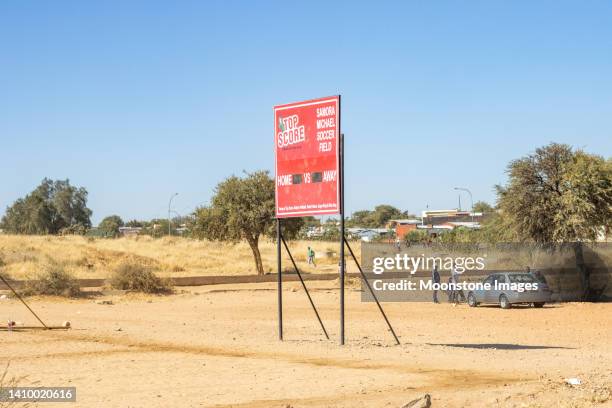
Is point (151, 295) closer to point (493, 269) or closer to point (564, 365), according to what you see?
point (493, 269)

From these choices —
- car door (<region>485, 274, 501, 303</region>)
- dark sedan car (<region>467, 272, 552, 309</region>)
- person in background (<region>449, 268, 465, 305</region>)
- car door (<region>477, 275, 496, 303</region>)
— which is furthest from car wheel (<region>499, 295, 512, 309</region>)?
person in background (<region>449, 268, 465, 305</region>)

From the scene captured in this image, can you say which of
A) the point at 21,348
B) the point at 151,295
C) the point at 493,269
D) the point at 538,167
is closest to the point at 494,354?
the point at 21,348

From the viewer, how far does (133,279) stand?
138 ft

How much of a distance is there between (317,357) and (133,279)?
981 inches

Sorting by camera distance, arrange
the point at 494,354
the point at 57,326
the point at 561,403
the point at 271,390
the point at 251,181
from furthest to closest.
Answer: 1. the point at 251,181
2. the point at 57,326
3. the point at 494,354
4. the point at 271,390
5. the point at 561,403

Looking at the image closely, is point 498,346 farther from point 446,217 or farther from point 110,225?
point 110,225

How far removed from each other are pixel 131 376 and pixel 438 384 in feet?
18.5

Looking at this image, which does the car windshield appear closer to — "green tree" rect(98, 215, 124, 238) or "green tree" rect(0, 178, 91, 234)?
"green tree" rect(0, 178, 91, 234)

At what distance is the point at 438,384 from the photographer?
1463 cm

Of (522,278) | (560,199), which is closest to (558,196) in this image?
(560,199)

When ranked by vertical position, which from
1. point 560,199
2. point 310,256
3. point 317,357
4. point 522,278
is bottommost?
point 317,357

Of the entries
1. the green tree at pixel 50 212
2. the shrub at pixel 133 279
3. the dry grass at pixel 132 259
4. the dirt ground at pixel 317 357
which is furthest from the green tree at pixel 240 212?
the green tree at pixel 50 212

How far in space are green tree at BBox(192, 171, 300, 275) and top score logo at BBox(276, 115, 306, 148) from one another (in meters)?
29.2

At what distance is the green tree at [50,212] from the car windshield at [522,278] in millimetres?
82777
